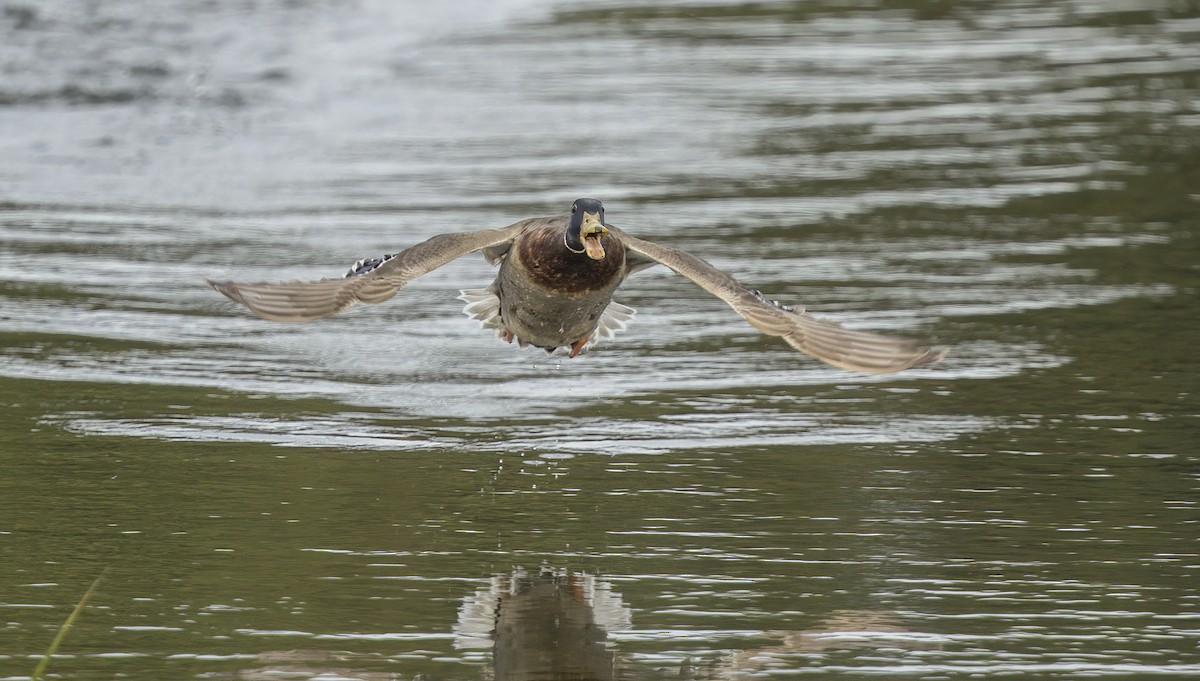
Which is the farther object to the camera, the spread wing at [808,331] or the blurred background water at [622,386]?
the spread wing at [808,331]

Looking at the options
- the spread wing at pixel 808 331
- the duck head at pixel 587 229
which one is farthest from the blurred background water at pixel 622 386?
the duck head at pixel 587 229

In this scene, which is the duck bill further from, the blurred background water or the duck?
the blurred background water

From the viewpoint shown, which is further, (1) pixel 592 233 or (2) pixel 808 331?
(1) pixel 592 233

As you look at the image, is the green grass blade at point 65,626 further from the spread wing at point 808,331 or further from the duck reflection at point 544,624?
the spread wing at point 808,331

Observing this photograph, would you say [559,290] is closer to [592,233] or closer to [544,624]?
[592,233]

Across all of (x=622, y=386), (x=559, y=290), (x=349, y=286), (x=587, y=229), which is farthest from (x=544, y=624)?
(x=622, y=386)

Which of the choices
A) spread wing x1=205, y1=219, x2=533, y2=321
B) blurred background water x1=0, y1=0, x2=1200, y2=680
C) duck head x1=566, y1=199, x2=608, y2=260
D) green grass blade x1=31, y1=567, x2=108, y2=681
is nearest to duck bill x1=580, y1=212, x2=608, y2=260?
duck head x1=566, y1=199, x2=608, y2=260

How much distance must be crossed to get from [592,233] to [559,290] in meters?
0.60

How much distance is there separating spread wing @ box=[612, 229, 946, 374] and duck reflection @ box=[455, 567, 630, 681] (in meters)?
1.58

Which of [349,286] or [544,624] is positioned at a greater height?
[349,286]

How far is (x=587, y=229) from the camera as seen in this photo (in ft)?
26.7

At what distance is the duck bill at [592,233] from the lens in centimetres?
815

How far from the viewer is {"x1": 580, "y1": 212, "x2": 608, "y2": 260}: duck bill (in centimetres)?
815

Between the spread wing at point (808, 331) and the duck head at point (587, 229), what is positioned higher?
the duck head at point (587, 229)
